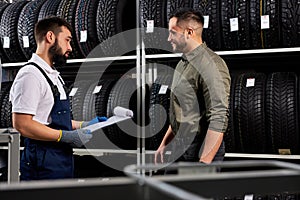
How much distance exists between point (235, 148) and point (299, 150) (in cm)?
41

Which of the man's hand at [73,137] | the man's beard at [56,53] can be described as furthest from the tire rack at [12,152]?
the man's beard at [56,53]

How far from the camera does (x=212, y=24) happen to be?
10.1ft

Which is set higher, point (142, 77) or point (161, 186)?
point (142, 77)

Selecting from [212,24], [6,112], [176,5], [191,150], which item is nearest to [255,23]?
[212,24]

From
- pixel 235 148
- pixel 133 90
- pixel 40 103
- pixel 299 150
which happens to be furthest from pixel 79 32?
pixel 299 150

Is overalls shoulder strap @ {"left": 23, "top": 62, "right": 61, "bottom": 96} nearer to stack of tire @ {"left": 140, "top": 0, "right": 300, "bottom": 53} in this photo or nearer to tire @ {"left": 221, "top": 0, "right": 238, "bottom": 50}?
stack of tire @ {"left": 140, "top": 0, "right": 300, "bottom": 53}

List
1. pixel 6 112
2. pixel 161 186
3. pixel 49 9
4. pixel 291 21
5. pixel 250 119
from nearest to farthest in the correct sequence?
pixel 161 186 → pixel 291 21 → pixel 250 119 → pixel 49 9 → pixel 6 112

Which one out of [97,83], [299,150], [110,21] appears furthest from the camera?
[97,83]

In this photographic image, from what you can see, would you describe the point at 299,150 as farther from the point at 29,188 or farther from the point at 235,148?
the point at 29,188

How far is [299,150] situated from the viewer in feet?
9.34

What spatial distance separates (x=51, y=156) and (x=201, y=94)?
2.92ft

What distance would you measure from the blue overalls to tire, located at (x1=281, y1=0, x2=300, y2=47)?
1453 mm

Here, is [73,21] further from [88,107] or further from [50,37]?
[50,37]

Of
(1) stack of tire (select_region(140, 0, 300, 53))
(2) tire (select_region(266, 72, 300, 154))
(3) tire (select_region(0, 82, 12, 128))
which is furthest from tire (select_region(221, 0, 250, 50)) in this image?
(3) tire (select_region(0, 82, 12, 128))
